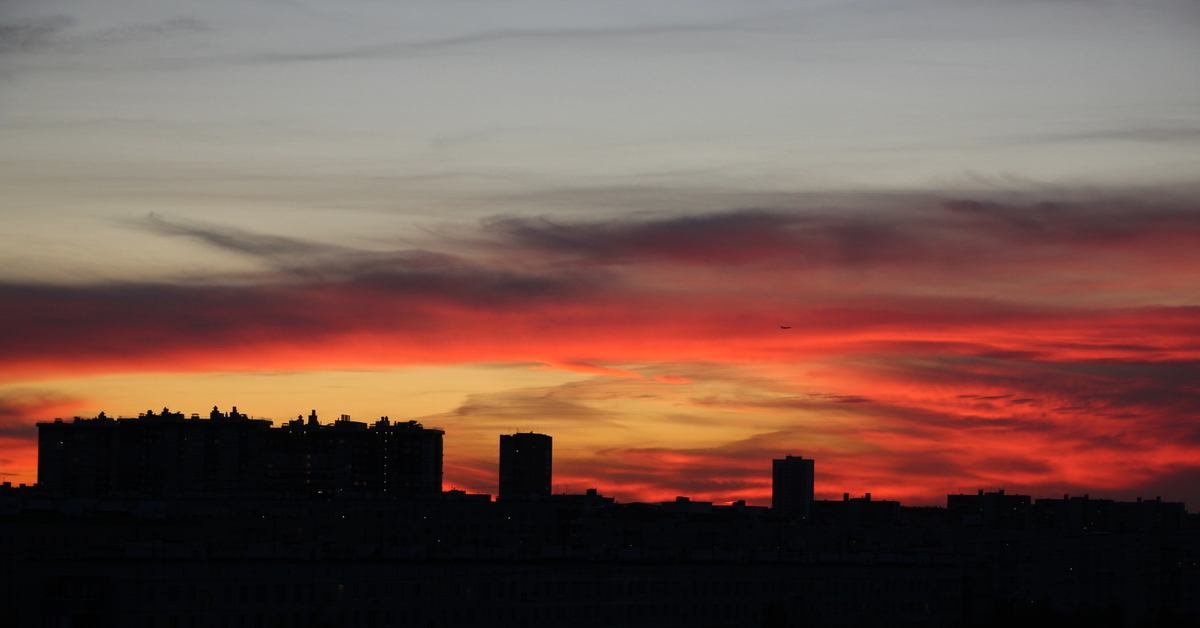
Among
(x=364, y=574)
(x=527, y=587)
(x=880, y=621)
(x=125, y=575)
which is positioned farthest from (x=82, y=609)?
(x=880, y=621)

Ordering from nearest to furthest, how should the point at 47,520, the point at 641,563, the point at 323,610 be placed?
the point at 323,610 < the point at 641,563 < the point at 47,520

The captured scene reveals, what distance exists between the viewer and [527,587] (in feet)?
395

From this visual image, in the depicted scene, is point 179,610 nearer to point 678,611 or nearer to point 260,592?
point 260,592

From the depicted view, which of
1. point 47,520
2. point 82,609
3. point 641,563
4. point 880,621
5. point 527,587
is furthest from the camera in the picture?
point 47,520

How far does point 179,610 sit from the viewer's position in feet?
328

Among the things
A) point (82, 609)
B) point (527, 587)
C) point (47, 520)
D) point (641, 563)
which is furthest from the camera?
point (47, 520)

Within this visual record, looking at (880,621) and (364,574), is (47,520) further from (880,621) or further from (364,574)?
(880,621)

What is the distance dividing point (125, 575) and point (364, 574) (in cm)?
1725

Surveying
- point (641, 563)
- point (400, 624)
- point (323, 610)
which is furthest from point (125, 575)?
point (641, 563)

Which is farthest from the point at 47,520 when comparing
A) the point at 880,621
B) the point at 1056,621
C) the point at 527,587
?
the point at 1056,621

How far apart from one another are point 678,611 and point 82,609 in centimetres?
5246

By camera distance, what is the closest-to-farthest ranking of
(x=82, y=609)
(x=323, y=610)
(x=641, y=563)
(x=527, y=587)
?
1. (x=82, y=609)
2. (x=323, y=610)
3. (x=527, y=587)
4. (x=641, y=563)

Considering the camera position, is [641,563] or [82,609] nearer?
[82,609]

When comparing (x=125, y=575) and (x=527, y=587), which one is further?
(x=527, y=587)
